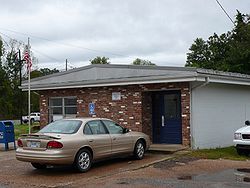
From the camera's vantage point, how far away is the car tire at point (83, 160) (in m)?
10.7

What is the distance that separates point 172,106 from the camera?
16219 millimetres

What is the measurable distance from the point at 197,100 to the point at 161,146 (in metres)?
2.20

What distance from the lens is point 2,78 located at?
5728 centimetres

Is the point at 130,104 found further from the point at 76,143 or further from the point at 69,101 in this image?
the point at 76,143

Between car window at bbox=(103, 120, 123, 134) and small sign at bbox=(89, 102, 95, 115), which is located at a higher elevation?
small sign at bbox=(89, 102, 95, 115)

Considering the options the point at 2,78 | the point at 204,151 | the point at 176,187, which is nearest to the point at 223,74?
→ the point at 204,151

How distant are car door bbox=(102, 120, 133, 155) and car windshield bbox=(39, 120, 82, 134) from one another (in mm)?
1087

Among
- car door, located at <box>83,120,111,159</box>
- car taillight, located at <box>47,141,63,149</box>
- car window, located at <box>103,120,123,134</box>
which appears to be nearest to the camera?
car taillight, located at <box>47,141,63,149</box>

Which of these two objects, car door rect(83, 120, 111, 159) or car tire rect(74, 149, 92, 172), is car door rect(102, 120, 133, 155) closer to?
car door rect(83, 120, 111, 159)

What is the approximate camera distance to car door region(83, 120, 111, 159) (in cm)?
1125

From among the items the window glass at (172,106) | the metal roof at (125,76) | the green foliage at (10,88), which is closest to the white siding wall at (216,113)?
the metal roof at (125,76)

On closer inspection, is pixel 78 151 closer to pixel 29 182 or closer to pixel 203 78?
pixel 29 182

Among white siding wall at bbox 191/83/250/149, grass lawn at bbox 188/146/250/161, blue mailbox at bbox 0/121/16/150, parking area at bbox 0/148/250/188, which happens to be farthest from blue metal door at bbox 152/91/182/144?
blue mailbox at bbox 0/121/16/150

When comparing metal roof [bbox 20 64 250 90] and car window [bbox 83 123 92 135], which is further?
metal roof [bbox 20 64 250 90]
